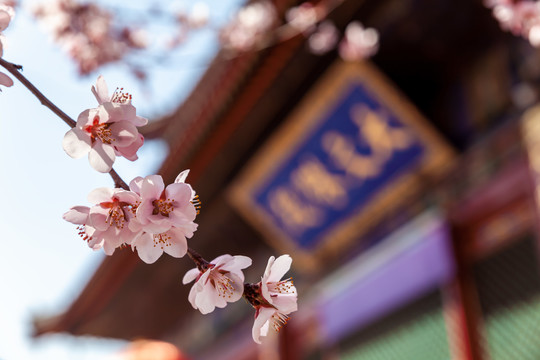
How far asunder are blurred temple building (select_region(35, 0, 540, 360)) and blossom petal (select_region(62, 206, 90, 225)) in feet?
11.5

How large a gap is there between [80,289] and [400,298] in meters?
5.40

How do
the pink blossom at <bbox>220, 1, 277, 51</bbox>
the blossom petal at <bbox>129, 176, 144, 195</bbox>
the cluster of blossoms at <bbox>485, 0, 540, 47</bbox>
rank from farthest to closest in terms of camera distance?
the pink blossom at <bbox>220, 1, 277, 51</bbox>
the cluster of blossoms at <bbox>485, 0, 540, 47</bbox>
the blossom petal at <bbox>129, 176, 144, 195</bbox>

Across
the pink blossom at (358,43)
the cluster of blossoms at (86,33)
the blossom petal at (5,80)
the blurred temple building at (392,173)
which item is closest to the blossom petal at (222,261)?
the blossom petal at (5,80)

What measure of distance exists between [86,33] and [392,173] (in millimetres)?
3188

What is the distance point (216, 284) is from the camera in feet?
4.75

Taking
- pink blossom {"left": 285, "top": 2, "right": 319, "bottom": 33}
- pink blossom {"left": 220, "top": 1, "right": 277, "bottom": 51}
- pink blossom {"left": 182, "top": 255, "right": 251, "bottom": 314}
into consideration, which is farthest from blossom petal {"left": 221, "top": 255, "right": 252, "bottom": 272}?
pink blossom {"left": 220, "top": 1, "right": 277, "bottom": 51}

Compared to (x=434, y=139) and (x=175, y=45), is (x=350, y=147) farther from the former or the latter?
(x=175, y=45)

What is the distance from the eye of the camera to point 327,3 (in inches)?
191

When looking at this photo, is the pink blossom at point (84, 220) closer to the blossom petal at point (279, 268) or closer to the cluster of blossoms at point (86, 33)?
the blossom petal at point (279, 268)

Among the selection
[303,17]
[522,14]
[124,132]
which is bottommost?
[522,14]

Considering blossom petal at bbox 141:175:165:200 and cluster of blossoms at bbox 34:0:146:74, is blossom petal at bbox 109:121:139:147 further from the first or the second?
cluster of blossoms at bbox 34:0:146:74

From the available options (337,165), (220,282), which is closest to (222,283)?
(220,282)

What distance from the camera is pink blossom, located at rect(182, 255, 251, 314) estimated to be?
1.42 metres

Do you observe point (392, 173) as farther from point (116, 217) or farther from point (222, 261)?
point (116, 217)
